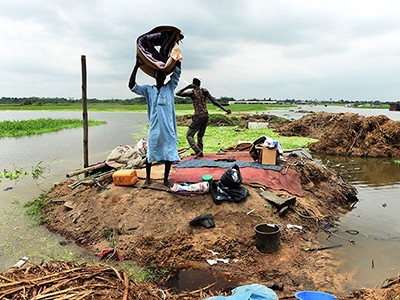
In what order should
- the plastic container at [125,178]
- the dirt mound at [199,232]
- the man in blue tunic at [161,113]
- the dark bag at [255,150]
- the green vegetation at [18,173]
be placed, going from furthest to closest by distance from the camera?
the green vegetation at [18,173], the dark bag at [255,150], the plastic container at [125,178], the man in blue tunic at [161,113], the dirt mound at [199,232]

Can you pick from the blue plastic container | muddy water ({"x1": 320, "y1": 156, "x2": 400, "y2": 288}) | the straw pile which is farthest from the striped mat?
the straw pile

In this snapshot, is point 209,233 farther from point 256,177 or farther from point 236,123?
point 236,123

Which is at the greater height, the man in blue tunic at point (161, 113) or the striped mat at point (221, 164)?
the man in blue tunic at point (161, 113)

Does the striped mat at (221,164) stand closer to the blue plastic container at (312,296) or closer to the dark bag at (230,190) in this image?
the dark bag at (230,190)

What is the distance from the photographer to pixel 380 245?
490cm

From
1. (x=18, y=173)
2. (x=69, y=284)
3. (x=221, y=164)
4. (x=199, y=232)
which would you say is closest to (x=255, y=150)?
(x=221, y=164)

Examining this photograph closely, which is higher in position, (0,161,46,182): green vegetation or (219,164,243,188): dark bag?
(219,164,243,188): dark bag

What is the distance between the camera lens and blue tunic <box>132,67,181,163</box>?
16.8 feet

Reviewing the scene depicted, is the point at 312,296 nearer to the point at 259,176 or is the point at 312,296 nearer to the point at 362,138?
the point at 259,176

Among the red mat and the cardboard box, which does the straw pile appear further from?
the cardboard box

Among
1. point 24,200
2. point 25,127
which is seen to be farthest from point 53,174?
point 25,127

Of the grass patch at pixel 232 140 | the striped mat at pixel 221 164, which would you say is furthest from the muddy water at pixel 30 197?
the grass patch at pixel 232 140

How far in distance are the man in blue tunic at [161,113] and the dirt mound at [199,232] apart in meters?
0.75

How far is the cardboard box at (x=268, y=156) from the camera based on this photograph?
664cm
